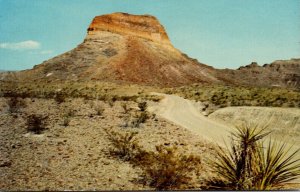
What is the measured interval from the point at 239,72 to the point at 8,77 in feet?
149

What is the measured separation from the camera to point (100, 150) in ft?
29.9

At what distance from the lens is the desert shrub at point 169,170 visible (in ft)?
22.4

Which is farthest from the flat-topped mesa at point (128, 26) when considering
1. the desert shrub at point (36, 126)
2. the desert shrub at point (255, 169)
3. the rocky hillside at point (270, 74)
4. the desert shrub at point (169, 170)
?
the desert shrub at point (255, 169)

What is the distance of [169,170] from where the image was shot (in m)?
7.10

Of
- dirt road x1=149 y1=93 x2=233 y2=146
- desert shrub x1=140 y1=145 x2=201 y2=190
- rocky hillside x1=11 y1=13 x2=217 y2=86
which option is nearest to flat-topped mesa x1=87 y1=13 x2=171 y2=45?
rocky hillside x1=11 y1=13 x2=217 y2=86

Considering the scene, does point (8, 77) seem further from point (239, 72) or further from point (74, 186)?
point (239, 72)

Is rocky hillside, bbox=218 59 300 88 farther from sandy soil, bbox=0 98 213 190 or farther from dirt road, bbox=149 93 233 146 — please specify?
sandy soil, bbox=0 98 213 190

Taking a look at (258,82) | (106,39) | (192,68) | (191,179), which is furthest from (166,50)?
(191,179)

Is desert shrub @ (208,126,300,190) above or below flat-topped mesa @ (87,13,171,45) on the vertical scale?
below

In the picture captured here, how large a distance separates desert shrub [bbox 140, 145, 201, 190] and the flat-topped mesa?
2024 inches

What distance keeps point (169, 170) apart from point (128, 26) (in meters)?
54.9

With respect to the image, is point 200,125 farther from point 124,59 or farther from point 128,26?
point 128,26

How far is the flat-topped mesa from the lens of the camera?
59156 mm

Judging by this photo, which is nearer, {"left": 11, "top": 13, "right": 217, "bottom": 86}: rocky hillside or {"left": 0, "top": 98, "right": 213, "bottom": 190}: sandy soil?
{"left": 0, "top": 98, "right": 213, "bottom": 190}: sandy soil
